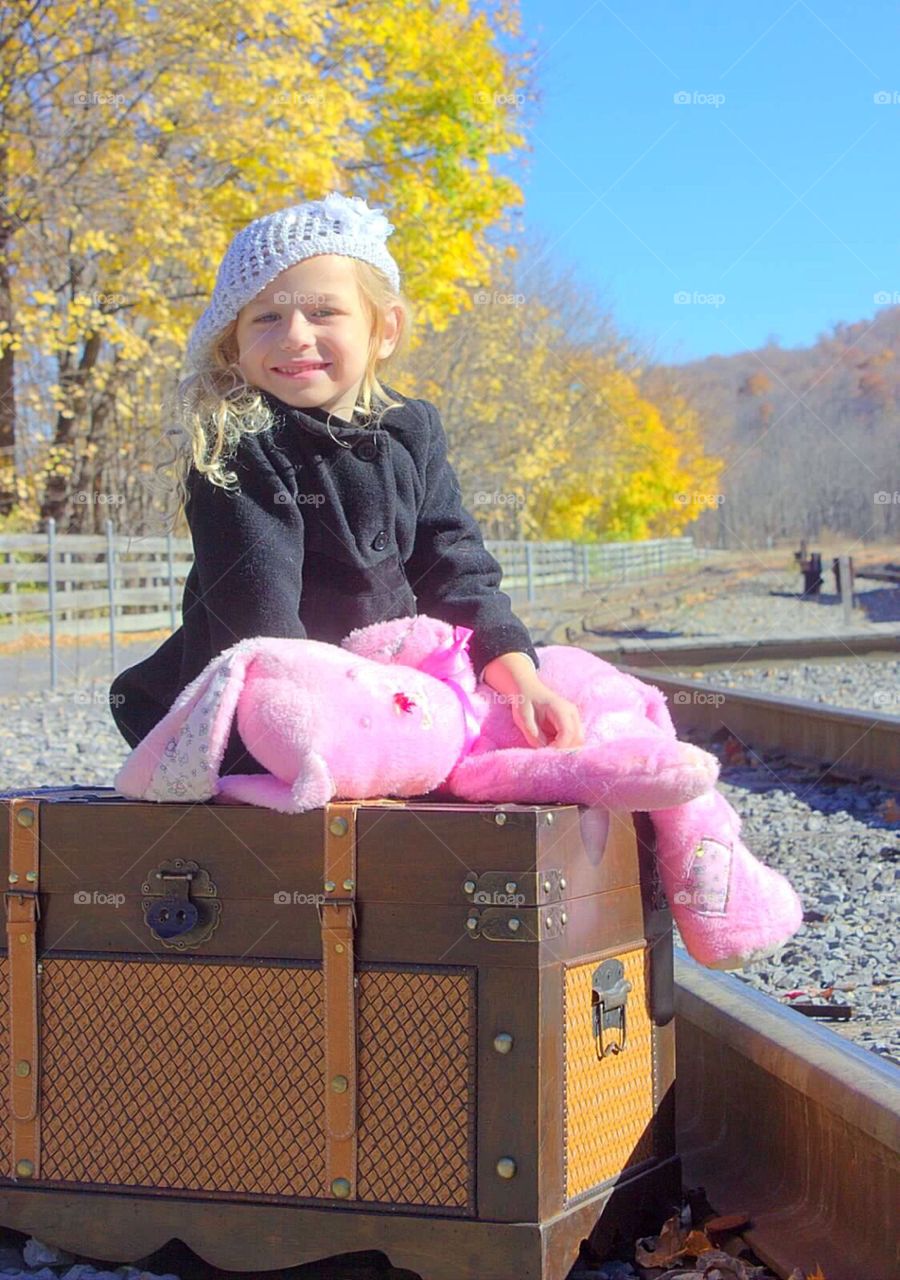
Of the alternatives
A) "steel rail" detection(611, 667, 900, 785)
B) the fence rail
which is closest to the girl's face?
"steel rail" detection(611, 667, 900, 785)

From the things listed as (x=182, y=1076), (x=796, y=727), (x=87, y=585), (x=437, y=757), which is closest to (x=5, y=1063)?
(x=182, y=1076)

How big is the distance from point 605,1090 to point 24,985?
94cm

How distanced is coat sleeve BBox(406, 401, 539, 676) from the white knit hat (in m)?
0.35

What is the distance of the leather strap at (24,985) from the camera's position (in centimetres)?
233

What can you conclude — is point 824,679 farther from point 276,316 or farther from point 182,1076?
point 182,1076

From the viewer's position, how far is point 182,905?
2.26 m

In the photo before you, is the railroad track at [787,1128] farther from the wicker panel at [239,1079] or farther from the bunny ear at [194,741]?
the bunny ear at [194,741]

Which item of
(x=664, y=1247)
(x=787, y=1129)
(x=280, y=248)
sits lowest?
(x=664, y=1247)

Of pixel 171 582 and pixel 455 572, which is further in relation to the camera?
pixel 171 582

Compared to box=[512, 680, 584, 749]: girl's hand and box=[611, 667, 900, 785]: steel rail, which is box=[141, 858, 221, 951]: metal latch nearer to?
box=[512, 680, 584, 749]: girl's hand

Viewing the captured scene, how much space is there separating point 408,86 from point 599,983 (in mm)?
20591

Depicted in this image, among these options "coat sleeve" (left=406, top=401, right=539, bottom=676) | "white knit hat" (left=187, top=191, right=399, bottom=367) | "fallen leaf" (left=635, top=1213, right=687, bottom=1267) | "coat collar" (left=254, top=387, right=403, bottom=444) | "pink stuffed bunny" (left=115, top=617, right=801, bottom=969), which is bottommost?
"fallen leaf" (left=635, top=1213, right=687, bottom=1267)

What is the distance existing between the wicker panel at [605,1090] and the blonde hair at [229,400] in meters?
1.07

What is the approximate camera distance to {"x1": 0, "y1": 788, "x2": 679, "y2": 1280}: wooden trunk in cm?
214
